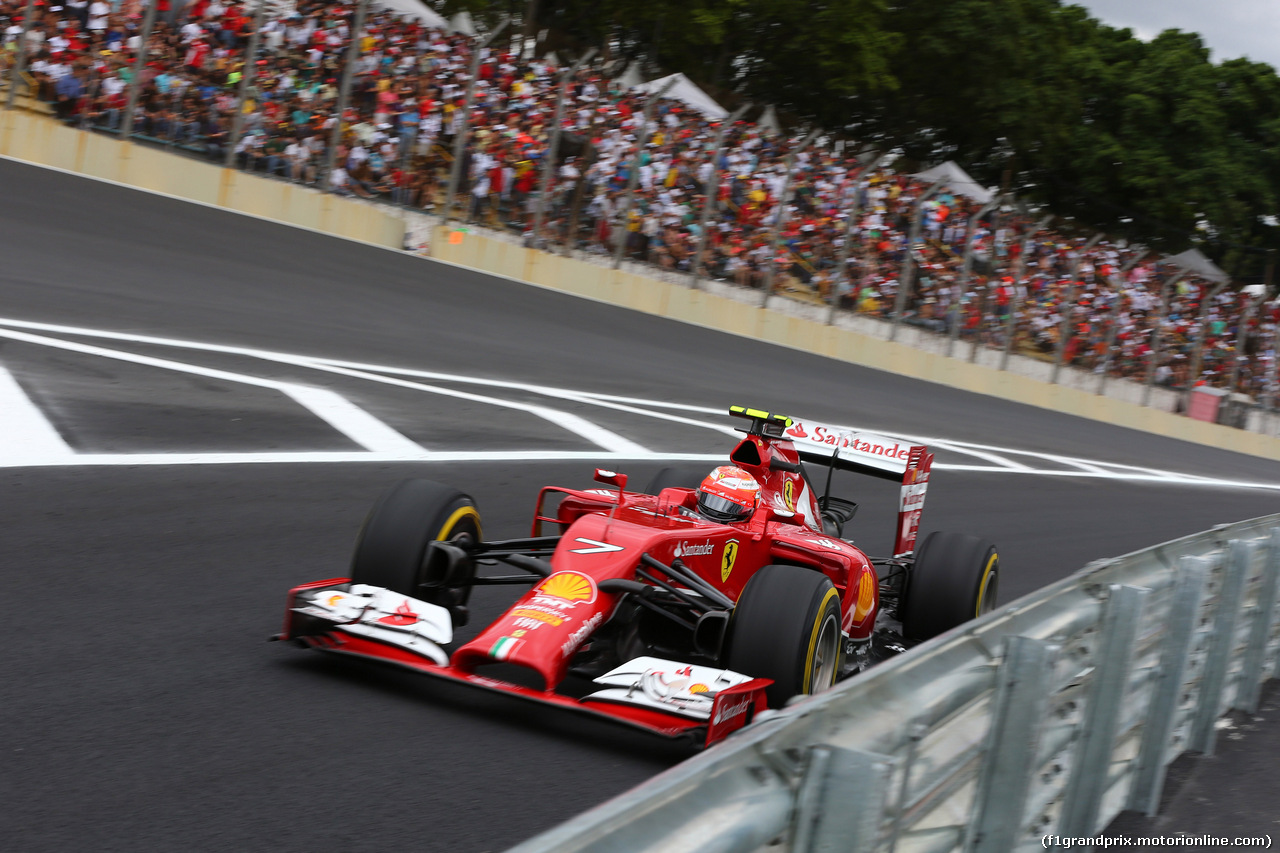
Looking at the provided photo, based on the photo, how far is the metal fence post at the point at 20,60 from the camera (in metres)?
15.9

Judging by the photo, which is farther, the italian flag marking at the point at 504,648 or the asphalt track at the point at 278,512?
the italian flag marking at the point at 504,648

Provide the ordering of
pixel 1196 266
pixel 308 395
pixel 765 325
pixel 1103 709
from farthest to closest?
1. pixel 1196 266
2. pixel 765 325
3. pixel 308 395
4. pixel 1103 709

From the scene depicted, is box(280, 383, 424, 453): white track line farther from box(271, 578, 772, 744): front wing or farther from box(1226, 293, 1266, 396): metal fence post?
box(1226, 293, 1266, 396): metal fence post

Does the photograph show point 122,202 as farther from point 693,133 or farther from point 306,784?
point 306,784

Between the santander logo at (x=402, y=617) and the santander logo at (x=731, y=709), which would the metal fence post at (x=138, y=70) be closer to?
the santander logo at (x=402, y=617)

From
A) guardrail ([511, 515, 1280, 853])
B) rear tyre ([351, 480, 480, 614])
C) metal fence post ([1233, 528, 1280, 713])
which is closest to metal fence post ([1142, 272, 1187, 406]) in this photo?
guardrail ([511, 515, 1280, 853])

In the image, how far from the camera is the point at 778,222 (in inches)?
776

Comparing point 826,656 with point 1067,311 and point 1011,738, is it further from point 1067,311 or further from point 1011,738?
point 1067,311

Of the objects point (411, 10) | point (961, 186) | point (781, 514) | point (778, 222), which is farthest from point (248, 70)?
point (781, 514)

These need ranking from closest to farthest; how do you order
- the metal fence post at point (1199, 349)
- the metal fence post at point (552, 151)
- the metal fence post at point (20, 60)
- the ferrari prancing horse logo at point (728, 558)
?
the ferrari prancing horse logo at point (728, 558) → the metal fence post at point (20, 60) → the metal fence post at point (552, 151) → the metal fence post at point (1199, 349)

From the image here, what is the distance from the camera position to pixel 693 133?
1920 centimetres

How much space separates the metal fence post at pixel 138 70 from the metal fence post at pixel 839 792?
16530 millimetres

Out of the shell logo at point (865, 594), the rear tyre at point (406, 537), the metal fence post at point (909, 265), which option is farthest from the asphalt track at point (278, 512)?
the metal fence post at point (909, 265)

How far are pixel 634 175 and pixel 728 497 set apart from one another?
13.9 metres
